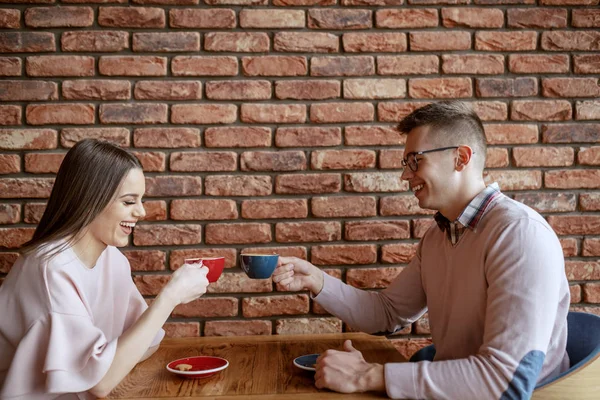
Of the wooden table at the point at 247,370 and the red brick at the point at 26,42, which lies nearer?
the wooden table at the point at 247,370

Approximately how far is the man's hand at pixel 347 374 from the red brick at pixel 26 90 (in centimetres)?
146

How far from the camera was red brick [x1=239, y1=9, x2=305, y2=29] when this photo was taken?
2131 mm

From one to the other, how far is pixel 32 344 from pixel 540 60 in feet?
6.71

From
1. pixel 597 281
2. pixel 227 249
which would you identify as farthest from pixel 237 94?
pixel 597 281

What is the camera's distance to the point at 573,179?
2221 millimetres

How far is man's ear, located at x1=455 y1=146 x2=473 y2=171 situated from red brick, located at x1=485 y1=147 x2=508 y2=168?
0.59 meters

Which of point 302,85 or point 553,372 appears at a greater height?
point 302,85

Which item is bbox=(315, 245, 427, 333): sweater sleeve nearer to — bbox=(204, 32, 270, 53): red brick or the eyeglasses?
the eyeglasses

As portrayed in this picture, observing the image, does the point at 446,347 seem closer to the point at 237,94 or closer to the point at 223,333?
the point at 223,333

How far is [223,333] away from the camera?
2150mm

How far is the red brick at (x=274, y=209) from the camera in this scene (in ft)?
7.00

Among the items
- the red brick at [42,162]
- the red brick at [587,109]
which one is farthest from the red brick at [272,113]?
the red brick at [587,109]

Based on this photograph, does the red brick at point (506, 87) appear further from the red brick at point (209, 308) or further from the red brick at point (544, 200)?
the red brick at point (209, 308)

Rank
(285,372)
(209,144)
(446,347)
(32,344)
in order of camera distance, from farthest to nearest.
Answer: (209,144)
(446,347)
(285,372)
(32,344)
